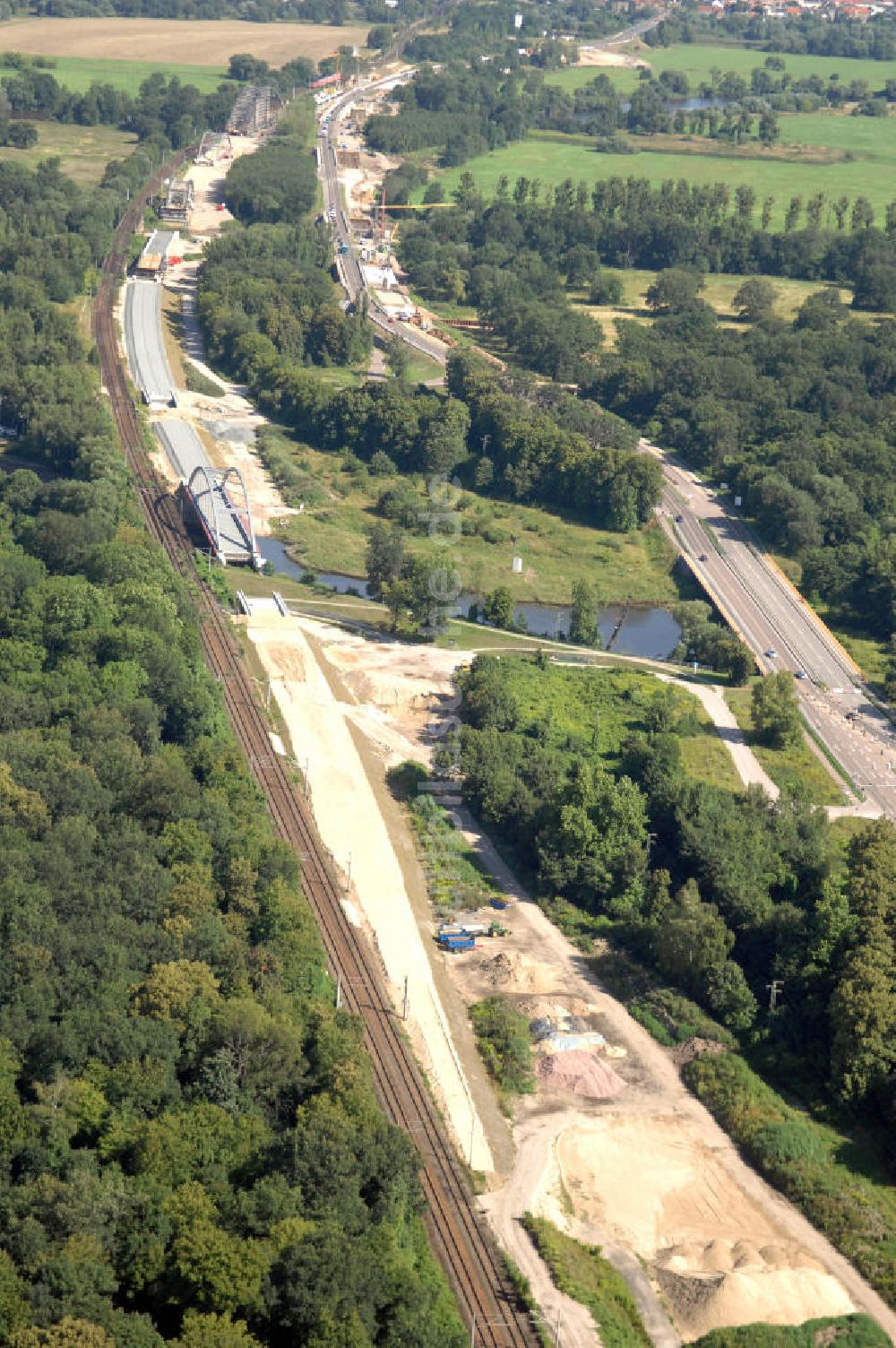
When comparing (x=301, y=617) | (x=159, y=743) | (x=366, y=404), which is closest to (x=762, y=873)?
(x=159, y=743)

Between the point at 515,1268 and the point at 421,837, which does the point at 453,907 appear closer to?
the point at 421,837

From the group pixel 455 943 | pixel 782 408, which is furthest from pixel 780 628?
pixel 455 943

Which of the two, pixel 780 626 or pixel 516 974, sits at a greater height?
pixel 780 626

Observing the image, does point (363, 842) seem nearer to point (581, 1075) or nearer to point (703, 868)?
point (703, 868)

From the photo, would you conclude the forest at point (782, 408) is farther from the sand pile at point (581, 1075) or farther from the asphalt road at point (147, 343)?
the sand pile at point (581, 1075)

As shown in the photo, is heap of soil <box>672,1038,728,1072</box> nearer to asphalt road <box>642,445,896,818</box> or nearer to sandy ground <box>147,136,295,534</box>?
asphalt road <box>642,445,896,818</box>

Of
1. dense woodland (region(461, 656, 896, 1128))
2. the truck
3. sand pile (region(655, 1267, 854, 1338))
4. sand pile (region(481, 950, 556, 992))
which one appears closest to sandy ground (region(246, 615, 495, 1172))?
the truck

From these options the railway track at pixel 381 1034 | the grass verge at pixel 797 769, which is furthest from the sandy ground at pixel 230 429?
the grass verge at pixel 797 769
